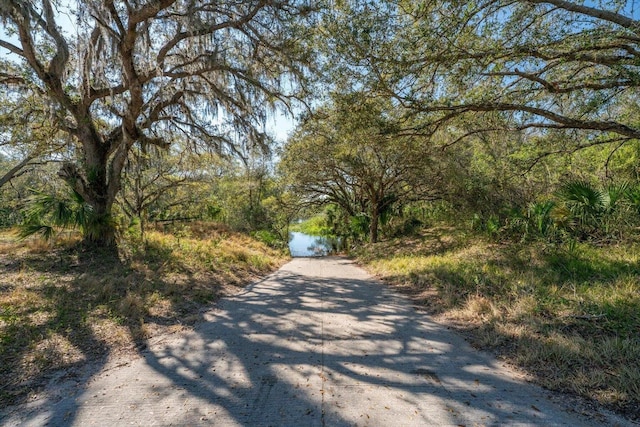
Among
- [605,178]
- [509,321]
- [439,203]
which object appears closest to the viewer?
[509,321]

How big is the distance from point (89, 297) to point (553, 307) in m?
6.80

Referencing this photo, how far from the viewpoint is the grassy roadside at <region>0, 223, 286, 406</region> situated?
3191mm

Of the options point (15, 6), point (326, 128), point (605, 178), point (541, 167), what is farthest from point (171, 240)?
point (605, 178)

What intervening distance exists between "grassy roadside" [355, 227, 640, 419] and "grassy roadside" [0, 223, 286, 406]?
4.13m

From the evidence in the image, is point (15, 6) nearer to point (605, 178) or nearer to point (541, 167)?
point (541, 167)

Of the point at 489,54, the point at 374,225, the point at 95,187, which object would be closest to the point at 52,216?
the point at 95,187

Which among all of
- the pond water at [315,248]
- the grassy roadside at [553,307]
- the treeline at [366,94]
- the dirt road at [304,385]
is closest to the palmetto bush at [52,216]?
the treeline at [366,94]

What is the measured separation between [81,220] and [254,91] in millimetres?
5009

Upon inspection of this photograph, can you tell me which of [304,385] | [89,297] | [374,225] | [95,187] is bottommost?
[304,385]

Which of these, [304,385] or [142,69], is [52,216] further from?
[304,385]

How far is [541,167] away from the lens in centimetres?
905

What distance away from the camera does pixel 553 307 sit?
410 centimetres

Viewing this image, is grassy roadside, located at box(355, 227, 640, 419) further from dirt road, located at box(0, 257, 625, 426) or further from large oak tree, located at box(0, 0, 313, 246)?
large oak tree, located at box(0, 0, 313, 246)

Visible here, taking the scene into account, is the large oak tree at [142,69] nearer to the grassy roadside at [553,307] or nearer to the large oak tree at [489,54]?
the large oak tree at [489,54]
